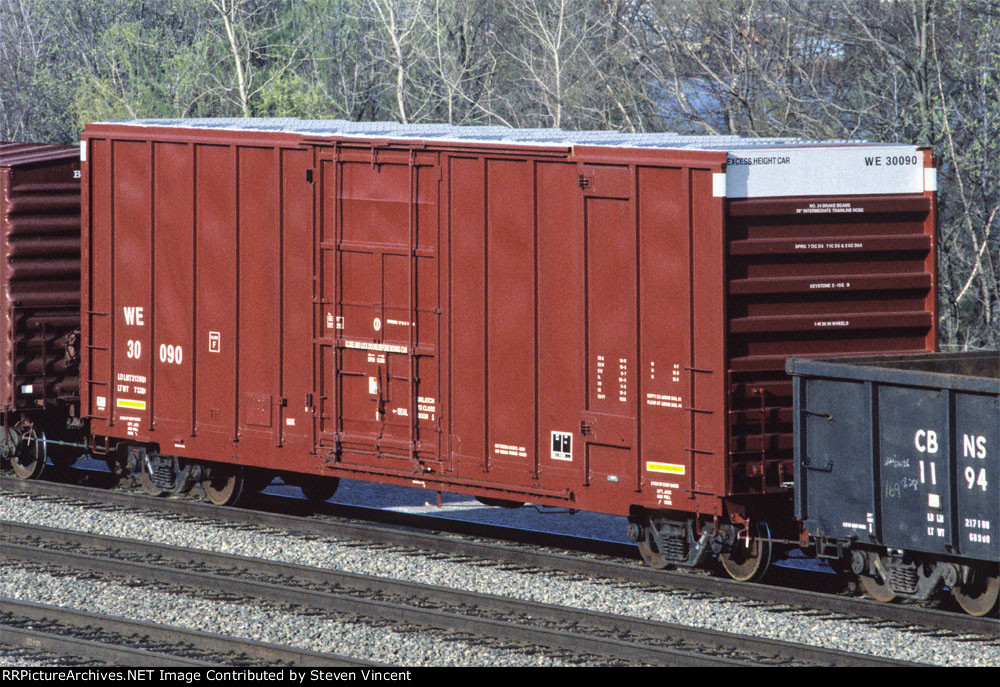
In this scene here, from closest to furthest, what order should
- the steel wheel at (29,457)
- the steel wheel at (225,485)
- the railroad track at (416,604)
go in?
1. the railroad track at (416,604)
2. the steel wheel at (225,485)
3. the steel wheel at (29,457)

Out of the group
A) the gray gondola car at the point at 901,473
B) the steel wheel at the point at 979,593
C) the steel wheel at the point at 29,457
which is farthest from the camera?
the steel wheel at the point at 29,457

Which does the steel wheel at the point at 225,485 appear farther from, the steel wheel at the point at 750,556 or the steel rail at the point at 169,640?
the steel wheel at the point at 750,556

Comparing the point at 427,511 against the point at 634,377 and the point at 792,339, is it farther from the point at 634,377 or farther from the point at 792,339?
the point at 792,339

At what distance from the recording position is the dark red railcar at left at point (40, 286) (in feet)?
54.4

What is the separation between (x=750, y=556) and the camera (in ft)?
40.0

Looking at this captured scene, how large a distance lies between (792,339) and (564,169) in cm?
246

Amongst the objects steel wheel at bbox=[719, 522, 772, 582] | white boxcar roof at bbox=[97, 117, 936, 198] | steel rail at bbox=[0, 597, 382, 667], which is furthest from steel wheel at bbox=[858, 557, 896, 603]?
steel rail at bbox=[0, 597, 382, 667]

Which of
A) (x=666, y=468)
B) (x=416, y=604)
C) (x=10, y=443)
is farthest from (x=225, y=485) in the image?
(x=666, y=468)

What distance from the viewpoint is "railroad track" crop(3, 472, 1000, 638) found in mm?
11125

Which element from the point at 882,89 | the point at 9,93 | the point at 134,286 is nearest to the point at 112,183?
the point at 134,286

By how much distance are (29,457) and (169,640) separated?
315 inches

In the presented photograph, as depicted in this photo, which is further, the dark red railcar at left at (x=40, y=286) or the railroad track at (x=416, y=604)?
the dark red railcar at left at (x=40, y=286)

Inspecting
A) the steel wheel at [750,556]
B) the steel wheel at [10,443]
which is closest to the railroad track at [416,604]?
the steel wheel at [750,556]

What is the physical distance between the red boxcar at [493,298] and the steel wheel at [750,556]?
354 millimetres
